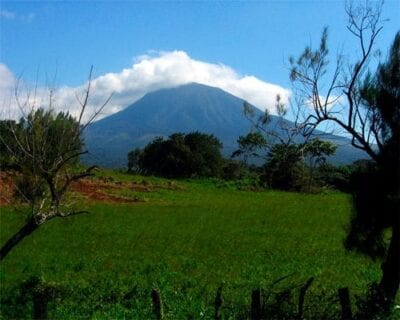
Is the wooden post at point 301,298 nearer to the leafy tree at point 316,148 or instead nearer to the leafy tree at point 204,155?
the leafy tree at point 316,148

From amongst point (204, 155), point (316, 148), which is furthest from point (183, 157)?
point (316, 148)

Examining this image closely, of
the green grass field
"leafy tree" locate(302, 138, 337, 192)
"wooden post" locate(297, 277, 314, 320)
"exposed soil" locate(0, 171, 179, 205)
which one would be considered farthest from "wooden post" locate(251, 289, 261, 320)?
"exposed soil" locate(0, 171, 179, 205)

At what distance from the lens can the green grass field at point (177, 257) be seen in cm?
1220

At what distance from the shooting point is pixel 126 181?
47094mm

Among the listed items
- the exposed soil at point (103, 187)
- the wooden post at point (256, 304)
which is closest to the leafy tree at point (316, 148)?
the wooden post at point (256, 304)

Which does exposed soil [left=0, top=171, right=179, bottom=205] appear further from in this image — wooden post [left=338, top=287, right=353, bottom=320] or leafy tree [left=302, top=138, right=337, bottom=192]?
wooden post [left=338, top=287, right=353, bottom=320]

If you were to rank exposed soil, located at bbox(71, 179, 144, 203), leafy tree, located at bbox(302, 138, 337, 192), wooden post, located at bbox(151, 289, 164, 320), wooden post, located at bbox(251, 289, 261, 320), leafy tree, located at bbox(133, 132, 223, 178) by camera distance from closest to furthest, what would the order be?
wooden post, located at bbox(251, 289, 261, 320), wooden post, located at bbox(151, 289, 164, 320), leafy tree, located at bbox(302, 138, 337, 192), exposed soil, located at bbox(71, 179, 144, 203), leafy tree, located at bbox(133, 132, 223, 178)

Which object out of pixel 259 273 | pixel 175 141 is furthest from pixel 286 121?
pixel 175 141

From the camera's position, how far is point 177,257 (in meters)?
18.9

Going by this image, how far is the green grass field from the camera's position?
12.2m

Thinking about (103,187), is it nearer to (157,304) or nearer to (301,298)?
(157,304)

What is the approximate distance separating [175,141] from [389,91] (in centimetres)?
5642

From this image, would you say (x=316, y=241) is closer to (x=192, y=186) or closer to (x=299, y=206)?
(x=299, y=206)

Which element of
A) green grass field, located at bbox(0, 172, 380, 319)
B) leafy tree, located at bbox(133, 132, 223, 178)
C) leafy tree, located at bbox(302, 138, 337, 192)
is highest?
leafy tree, located at bbox(133, 132, 223, 178)
